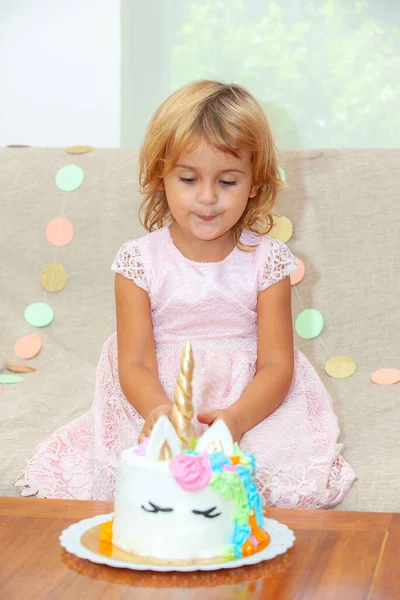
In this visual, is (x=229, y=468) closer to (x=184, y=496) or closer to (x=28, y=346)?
(x=184, y=496)

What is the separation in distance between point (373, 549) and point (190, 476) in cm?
21

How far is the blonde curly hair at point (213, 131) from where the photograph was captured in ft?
5.00

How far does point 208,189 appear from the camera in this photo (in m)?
1.51

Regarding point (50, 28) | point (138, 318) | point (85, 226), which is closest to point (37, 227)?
point (85, 226)

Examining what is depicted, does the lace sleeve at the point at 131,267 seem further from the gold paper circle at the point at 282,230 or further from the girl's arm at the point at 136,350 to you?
the gold paper circle at the point at 282,230

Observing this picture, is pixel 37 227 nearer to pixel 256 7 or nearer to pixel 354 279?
pixel 354 279

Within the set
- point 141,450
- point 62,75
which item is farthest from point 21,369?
point 62,75

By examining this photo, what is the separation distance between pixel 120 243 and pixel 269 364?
584 millimetres

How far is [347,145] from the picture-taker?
3.15 m

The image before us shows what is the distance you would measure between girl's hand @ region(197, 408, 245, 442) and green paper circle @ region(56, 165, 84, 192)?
2.79ft

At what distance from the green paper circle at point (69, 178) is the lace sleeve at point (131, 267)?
1.45ft

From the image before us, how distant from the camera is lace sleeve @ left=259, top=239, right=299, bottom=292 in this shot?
1.66 metres

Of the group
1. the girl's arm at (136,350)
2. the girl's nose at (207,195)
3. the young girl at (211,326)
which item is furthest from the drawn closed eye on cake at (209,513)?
the girl's nose at (207,195)

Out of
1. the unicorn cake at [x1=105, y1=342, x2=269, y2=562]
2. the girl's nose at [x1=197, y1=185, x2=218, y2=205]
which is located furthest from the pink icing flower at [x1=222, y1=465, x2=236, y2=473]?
the girl's nose at [x1=197, y1=185, x2=218, y2=205]
